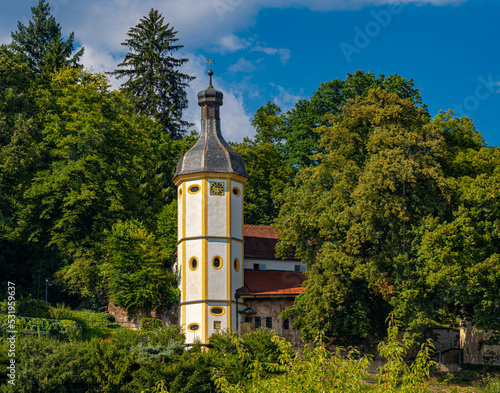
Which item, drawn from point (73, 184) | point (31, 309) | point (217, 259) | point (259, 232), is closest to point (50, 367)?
point (31, 309)

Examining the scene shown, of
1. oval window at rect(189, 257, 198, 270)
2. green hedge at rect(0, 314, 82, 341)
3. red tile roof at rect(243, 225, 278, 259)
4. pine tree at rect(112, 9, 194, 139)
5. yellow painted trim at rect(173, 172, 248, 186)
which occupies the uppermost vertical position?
pine tree at rect(112, 9, 194, 139)

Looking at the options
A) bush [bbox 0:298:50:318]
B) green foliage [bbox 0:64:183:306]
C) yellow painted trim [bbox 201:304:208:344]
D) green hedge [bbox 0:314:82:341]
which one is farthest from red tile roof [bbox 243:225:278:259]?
bush [bbox 0:298:50:318]

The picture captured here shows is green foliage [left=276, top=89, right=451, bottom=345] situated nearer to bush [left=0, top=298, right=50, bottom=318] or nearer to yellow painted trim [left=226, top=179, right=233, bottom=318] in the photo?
yellow painted trim [left=226, top=179, right=233, bottom=318]

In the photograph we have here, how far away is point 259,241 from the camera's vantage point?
4759cm

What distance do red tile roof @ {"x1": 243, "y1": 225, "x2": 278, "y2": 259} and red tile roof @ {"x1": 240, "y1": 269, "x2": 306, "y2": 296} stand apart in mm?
974

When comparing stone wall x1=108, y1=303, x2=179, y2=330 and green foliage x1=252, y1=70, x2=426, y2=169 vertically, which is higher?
green foliage x1=252, y1=70, x2=426, y2=169

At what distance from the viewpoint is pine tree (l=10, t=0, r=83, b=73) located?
66250 millimetres

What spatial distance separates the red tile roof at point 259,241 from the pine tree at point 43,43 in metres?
24.9

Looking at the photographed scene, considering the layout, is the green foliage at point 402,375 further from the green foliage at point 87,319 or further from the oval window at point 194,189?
the oval window at point 194,189

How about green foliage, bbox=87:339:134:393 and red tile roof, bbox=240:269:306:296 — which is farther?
red tile roof, bbox=240:269:306:296

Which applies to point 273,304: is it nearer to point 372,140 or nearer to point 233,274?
point 233,274

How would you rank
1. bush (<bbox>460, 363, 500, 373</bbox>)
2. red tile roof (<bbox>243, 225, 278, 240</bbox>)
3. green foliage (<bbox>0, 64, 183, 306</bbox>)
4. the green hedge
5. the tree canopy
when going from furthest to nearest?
red tile roof (<bbox>243, 225, 278, 240</bbox>)
green foliage (<bbox>0, 64, 183, 306</bbox>)
bush (<bbox>460, 363, 500, 373</bbox>)
the tree canopy
the green hedge

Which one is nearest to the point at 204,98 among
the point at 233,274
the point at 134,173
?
the point at 134,173

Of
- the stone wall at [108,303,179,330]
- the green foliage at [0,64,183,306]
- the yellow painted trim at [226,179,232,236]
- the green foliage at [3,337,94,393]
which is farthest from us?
the green foliage at [0,64,183,306]
